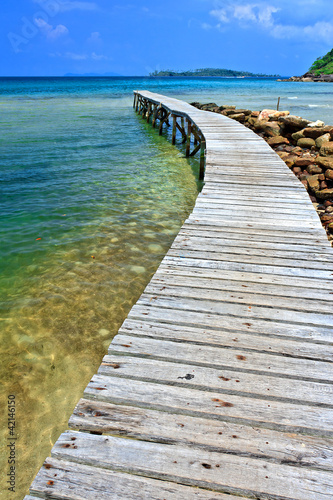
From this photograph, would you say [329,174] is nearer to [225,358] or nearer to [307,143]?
[307,143]

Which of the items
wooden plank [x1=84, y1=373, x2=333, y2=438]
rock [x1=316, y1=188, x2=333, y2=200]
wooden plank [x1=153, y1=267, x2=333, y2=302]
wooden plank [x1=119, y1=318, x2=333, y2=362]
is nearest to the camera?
wooden plank [x1=84, y1=373, x2=333, y2=438]

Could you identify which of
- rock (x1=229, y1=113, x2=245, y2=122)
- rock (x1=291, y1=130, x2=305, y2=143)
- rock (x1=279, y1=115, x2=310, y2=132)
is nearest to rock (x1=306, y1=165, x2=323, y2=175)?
rock (x1=291, y1=130, x2=305, y2=143)

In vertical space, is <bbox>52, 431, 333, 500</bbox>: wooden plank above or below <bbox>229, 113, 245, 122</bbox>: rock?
below

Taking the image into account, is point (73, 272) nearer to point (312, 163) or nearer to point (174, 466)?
point (174, 466)

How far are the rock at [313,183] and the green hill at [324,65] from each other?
126m

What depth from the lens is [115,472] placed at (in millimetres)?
1738

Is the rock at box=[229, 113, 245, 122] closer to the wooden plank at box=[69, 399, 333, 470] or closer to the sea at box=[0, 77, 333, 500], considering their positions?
the sea at box=[0, 77, 333, 500]

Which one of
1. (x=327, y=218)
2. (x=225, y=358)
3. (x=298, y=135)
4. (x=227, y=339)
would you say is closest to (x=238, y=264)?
(x=227, y=339)

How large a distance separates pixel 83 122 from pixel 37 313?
19352mm

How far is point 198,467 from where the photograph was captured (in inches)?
68.5

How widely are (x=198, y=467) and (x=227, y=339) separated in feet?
3.42

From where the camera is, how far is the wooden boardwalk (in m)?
1.70

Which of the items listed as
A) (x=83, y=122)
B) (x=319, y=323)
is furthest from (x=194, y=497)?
(x=83, y=122)

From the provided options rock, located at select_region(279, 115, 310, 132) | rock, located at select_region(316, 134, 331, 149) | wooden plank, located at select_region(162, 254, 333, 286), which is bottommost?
wooden plank, located at select_region(162, 254, 333, 286)
